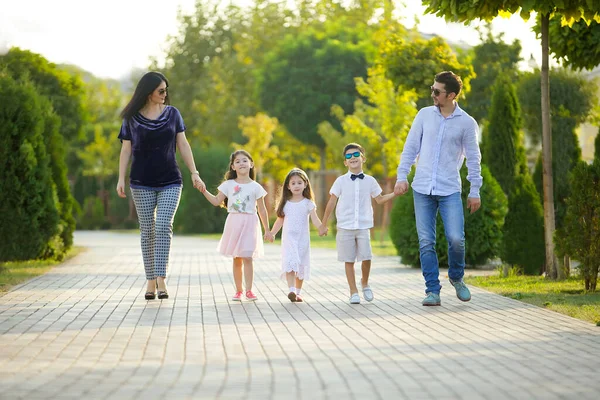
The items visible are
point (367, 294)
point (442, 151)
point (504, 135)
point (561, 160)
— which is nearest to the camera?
point (442, 151)

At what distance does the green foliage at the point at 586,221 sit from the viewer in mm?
12250

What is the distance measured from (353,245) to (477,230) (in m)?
5.89

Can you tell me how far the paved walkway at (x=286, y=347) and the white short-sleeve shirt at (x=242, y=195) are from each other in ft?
3.09

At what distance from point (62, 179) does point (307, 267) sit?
30.2ft

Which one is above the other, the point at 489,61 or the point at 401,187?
the point at 489,61

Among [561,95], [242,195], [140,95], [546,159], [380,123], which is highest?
[380,123]

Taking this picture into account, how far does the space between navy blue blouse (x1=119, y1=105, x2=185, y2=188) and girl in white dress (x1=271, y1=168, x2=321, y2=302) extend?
1123mm

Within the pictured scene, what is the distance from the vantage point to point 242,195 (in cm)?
1185

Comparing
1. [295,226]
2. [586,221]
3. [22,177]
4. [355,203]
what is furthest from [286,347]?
[22,177]

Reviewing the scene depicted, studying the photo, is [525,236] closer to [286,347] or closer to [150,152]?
[150,152]

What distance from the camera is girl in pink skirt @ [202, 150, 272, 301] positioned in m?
11.7

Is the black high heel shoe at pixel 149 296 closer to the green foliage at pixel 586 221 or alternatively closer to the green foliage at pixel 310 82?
the green foliage at pixel 586 221

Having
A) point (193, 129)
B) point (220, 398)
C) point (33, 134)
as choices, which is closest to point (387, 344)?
point (220, 398)

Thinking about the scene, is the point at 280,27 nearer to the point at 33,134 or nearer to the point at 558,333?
the point at 33,134
